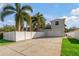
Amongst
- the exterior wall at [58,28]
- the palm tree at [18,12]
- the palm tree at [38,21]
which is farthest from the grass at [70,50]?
the palm tree at [38,21]

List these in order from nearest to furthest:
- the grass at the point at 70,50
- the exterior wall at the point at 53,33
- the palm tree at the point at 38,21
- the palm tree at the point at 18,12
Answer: the grass at the point at 70,50
the palm tree at the point at 18,12
the exterior wall at the point at 53,33
the palm tree at the point at 38,21

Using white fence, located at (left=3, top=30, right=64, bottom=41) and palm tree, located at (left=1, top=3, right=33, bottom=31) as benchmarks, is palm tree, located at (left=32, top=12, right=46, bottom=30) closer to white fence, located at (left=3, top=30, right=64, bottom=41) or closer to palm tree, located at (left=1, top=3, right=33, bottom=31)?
white fence, located at (left=3, top=30, right=64, bottom=41)

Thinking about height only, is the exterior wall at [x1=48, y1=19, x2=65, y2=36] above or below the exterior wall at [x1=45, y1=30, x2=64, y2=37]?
above

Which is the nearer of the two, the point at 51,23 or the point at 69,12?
the point at 69,12

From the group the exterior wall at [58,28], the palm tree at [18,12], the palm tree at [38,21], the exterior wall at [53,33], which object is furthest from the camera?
the palm tree at [38,21]

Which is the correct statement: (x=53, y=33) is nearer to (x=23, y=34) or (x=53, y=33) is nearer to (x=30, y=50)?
(x=23, y=34)

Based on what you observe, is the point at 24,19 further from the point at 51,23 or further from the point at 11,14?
the point at 51,23

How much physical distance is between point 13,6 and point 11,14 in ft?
3.32

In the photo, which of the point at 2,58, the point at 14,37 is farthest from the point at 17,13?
the point at 2,58

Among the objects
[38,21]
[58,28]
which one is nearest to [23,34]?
[58,28]

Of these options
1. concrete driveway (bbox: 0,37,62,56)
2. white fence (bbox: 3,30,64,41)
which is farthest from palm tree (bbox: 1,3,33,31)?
concrete driveway (bbox: 0,37,62,56)

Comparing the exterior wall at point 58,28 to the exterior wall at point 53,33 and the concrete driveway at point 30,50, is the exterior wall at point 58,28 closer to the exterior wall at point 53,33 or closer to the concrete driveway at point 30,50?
the exterior wall at point 53,33

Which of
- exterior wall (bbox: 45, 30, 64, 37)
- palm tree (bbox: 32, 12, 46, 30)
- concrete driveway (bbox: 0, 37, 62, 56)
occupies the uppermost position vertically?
palm tree (bbox: 32, 12, 46, 30)

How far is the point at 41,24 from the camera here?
1300 inches
